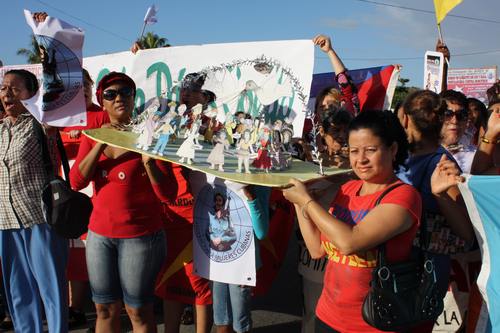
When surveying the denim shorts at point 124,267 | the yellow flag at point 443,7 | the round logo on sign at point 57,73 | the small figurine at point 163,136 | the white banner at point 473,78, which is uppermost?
the white banner at point 473,78

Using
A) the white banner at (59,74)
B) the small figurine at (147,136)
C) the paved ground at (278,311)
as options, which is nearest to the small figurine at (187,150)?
the small figurine at (147,136)

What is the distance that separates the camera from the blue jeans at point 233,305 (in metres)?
2.88

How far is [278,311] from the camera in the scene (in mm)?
4512

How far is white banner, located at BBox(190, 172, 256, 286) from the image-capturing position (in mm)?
2836

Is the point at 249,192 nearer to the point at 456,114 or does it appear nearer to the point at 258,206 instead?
the point at 258,206

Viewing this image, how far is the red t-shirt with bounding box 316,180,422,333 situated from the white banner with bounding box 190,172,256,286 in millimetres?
755

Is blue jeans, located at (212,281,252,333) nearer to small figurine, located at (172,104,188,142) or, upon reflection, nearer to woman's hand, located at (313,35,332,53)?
small figurine, located at (172,104,188,142)

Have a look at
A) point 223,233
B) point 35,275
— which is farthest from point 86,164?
point 35,275

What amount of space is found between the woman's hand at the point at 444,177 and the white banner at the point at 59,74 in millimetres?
1985

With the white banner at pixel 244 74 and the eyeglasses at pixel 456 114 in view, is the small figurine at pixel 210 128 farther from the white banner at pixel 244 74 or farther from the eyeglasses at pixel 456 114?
the eyeglasses at pixel 456 114

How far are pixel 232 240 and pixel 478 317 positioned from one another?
1.36 metres

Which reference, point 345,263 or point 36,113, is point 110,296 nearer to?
point 36,113

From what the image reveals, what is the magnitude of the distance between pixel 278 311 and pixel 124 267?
6.74 ft

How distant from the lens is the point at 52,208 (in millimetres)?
3072
